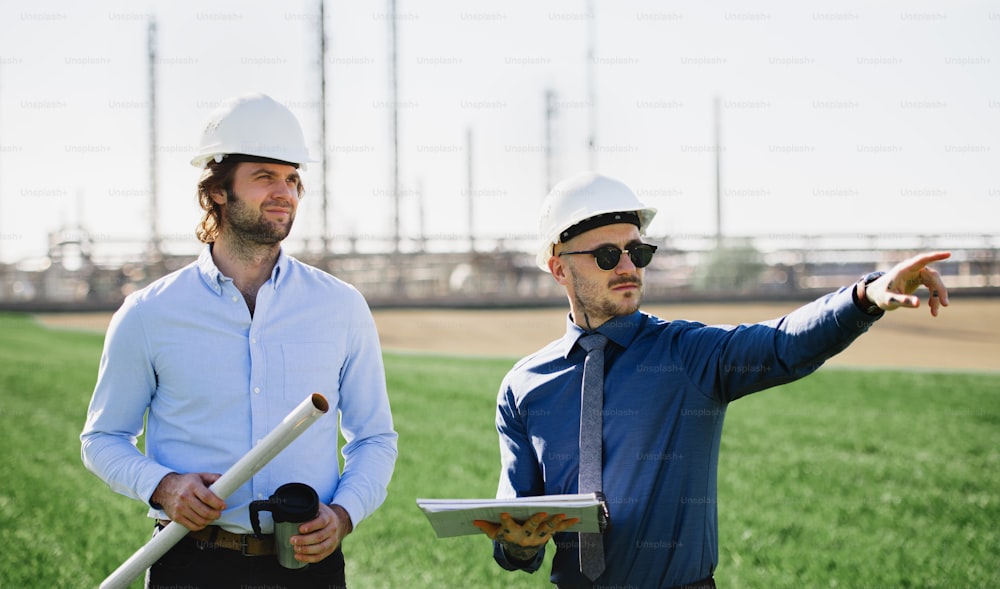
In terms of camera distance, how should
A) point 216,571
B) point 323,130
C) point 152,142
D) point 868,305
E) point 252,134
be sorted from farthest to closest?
1. point 152,142
2. point 323,130
3. point 252,134
4. point 216,571
5. point 868,305

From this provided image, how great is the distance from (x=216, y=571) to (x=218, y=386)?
0.60 metres

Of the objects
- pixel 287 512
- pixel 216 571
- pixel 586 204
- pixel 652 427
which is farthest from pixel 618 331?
pixel 216 571

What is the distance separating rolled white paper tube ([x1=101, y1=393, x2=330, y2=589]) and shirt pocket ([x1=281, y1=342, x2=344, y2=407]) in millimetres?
276

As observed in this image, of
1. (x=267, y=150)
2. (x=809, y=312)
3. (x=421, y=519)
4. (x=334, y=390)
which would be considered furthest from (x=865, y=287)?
(x=421, y=519)

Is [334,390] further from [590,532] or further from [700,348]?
[700,348]

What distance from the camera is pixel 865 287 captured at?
9.09 ft

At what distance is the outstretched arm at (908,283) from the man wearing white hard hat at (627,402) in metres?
0.10

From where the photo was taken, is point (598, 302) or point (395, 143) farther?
point (395, 143)

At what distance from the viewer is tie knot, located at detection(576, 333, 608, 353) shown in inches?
132

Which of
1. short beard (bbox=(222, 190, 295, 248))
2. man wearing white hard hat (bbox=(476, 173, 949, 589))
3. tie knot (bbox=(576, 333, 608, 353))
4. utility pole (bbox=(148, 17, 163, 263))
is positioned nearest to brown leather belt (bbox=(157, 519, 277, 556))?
man wearing white hard hat (bbox=(476, 173, 949, 589))

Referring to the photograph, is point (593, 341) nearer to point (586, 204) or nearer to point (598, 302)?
point (598, 302)

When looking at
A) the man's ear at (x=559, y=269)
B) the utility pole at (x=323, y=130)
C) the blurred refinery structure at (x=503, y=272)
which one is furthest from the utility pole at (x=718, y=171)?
the man's ear at (x=559, y=269)

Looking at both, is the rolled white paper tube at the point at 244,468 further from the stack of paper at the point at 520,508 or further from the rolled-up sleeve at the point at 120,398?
the stack of paper at the point at 520,508

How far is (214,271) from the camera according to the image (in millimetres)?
3209
